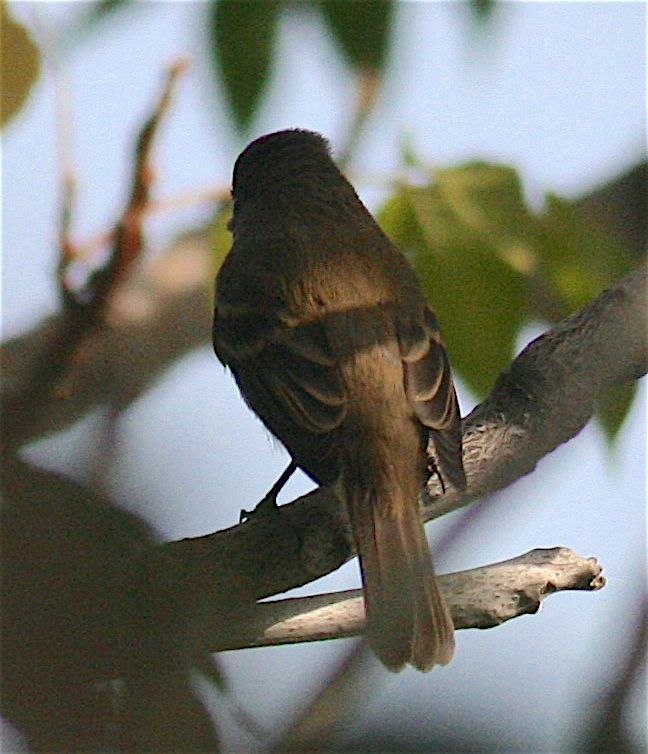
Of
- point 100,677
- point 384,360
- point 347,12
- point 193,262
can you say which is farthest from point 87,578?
point 193,262

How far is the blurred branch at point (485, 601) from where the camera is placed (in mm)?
1981

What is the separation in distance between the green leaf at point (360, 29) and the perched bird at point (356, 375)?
2.78 feet

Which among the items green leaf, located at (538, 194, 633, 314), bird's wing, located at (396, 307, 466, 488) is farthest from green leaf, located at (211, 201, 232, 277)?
green leaf, located at (538, 194, 633, 314)

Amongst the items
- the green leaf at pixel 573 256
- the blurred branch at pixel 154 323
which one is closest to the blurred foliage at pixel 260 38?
the green leaf at pixel 573 256

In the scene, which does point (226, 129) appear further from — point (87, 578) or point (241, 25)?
point (87, 578)

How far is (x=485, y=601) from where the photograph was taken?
6.85 ft

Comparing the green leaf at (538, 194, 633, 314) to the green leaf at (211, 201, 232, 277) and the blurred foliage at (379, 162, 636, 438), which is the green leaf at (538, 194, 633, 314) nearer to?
the blurred foliage at (379, 162, 636, 438)

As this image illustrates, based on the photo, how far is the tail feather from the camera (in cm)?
218

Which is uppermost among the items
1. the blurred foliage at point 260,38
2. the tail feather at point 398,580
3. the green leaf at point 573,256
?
the blurred foliage at point 260,38

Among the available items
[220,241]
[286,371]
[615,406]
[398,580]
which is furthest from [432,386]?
[220,241]

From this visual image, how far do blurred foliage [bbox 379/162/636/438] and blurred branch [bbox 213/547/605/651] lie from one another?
497mm

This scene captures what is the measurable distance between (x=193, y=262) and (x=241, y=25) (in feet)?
5.67

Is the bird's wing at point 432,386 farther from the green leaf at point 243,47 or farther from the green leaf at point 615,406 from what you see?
the green leaf at point 243,47

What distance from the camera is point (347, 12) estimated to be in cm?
253
